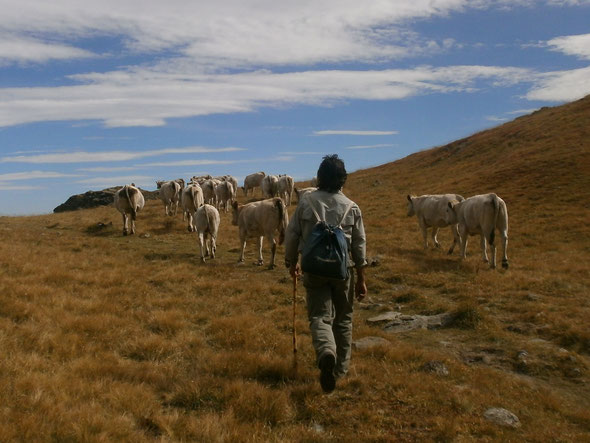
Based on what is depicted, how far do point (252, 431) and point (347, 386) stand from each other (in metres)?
1.66

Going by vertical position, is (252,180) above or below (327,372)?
above

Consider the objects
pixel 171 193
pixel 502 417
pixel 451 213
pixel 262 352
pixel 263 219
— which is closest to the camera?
pixel 502 417

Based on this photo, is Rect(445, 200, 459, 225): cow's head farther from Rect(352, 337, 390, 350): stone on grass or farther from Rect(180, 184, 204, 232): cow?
Rect(180, 184, 204, 232): cow

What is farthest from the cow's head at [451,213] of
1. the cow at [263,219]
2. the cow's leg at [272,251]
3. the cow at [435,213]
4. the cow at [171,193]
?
the cow at [171,193]

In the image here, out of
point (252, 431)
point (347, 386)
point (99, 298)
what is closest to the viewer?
point (252, 431)

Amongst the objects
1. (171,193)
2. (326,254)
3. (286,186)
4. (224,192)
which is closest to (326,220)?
(326,254)

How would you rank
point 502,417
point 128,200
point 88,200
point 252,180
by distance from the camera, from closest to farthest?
point 502,417 → point 128,200 → point 252,180 → point 88,200

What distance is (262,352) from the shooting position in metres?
7.08

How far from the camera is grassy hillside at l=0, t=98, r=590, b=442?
499 cm

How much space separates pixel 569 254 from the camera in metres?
16.4

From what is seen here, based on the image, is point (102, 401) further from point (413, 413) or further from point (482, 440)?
point (482, 440)

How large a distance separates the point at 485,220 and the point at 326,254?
36.1ft

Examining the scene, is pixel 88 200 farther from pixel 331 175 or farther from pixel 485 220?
pixel 331 175

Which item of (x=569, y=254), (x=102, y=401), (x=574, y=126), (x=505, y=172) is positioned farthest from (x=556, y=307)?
(x=574, y=126)
